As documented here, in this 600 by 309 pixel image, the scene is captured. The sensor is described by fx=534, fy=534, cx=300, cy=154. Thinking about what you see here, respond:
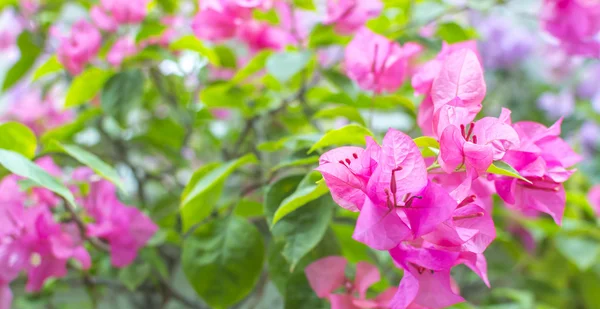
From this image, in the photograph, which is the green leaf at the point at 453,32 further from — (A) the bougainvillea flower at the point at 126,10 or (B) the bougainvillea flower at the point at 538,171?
(A) the bougainvillea flower at the point at 126,10

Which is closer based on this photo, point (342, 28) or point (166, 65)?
point (342, 28)

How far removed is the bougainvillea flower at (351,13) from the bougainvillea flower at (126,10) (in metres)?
0.25

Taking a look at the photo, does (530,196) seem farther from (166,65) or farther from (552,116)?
(552,116)

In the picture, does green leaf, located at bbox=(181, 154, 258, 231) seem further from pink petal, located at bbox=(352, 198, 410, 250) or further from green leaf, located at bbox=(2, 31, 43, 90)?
green leaf, located at bbox=(2, 31, 43, 90)

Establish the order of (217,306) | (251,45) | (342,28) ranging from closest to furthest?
(217,306)
(342,28)
(251,45)

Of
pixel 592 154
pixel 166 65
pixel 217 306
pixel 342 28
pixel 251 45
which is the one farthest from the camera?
pixel 592 154

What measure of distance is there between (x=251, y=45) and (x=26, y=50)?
349 mm

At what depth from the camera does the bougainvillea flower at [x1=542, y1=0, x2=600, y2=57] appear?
23.7 inches

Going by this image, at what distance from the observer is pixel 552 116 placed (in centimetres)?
119

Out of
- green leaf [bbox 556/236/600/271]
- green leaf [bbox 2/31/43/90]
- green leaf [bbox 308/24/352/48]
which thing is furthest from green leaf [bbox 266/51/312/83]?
green leaf [bbox 556/236/600/271]

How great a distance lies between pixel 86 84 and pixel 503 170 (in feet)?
1.73

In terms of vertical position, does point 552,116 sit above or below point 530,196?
below

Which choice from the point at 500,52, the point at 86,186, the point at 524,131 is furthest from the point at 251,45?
the point at 500,52

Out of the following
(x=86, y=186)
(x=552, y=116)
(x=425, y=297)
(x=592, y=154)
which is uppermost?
(x=425, y=297)
